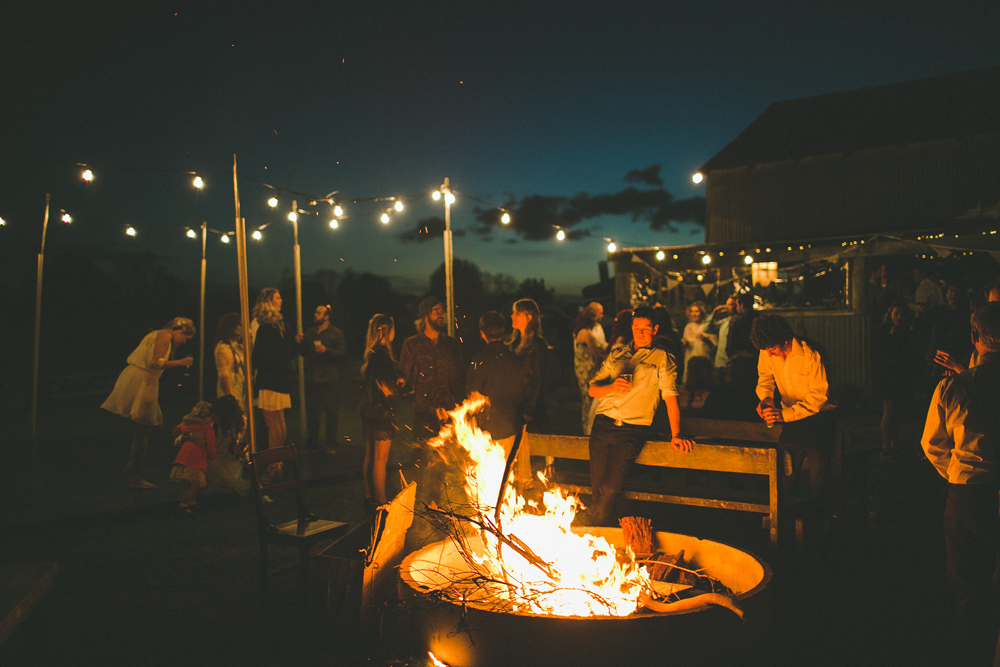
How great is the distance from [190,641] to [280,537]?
0.76 meters

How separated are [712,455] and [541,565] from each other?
6.16 feet

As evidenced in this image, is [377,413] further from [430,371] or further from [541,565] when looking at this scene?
[541,565]

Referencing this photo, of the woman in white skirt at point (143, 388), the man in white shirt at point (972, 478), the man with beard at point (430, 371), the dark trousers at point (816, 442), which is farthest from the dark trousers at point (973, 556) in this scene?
the woman in white skirt at point (143, 388)

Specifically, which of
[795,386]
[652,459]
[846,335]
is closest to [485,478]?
[652,459]

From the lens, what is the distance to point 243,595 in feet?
14.8

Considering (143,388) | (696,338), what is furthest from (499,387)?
(696,338)

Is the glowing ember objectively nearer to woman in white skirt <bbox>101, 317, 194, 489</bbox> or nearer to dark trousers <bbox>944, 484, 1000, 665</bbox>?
dark trousers <bbox>944, 484, 1000, 665</bbox>

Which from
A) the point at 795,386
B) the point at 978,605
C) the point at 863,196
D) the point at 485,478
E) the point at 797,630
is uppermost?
the point at 863,196

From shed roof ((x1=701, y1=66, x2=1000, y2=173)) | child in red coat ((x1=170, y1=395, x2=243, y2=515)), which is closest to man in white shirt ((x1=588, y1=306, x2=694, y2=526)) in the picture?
child in red coat ((x1=170, y1=395, x2=243, y2=515))

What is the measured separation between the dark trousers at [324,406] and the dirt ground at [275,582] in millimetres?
1439

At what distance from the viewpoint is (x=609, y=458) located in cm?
476

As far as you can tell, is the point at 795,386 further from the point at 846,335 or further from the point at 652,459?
the point at 846,335

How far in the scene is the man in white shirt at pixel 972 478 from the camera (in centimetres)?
338

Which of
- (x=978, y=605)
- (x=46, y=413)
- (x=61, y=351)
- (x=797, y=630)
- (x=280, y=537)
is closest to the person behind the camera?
(x=978, y=605)
